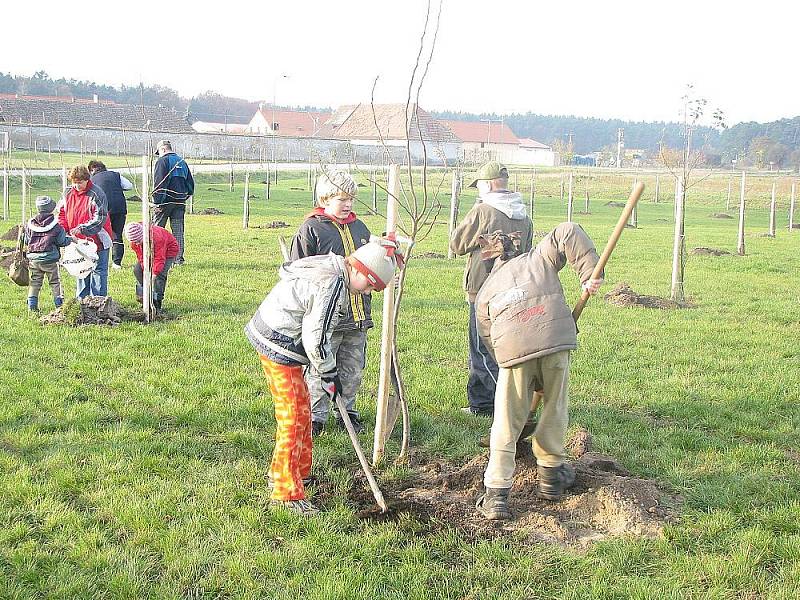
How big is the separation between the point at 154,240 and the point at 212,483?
5740mm

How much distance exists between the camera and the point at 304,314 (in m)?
4.72

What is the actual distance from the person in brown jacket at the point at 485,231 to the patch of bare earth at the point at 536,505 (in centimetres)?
138

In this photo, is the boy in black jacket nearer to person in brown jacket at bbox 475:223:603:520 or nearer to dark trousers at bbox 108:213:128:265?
person in brown jacket at bbox 475:223:603:520

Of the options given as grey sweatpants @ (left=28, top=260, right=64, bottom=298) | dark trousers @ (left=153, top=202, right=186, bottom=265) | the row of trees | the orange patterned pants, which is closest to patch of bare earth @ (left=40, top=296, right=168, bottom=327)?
grey sweatpants @ (left=28, top=260, right=64, bottom=298)

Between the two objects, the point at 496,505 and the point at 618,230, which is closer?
the point at 618,230

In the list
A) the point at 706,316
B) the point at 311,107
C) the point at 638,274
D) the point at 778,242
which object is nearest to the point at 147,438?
the point at 706,316

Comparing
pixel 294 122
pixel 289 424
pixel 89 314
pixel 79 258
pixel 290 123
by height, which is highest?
pixel 294 122

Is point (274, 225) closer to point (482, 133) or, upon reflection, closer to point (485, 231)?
point (485, 231)

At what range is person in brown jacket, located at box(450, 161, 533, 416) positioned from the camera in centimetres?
670

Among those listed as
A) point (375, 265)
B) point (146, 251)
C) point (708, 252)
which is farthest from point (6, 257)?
point (708, 252)

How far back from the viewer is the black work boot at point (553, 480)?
5.17 metres

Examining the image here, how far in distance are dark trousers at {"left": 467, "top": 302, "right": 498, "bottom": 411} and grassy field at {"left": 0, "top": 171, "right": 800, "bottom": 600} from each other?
281 mm

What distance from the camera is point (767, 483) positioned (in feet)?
18.0

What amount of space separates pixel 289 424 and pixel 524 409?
1.44 meters
